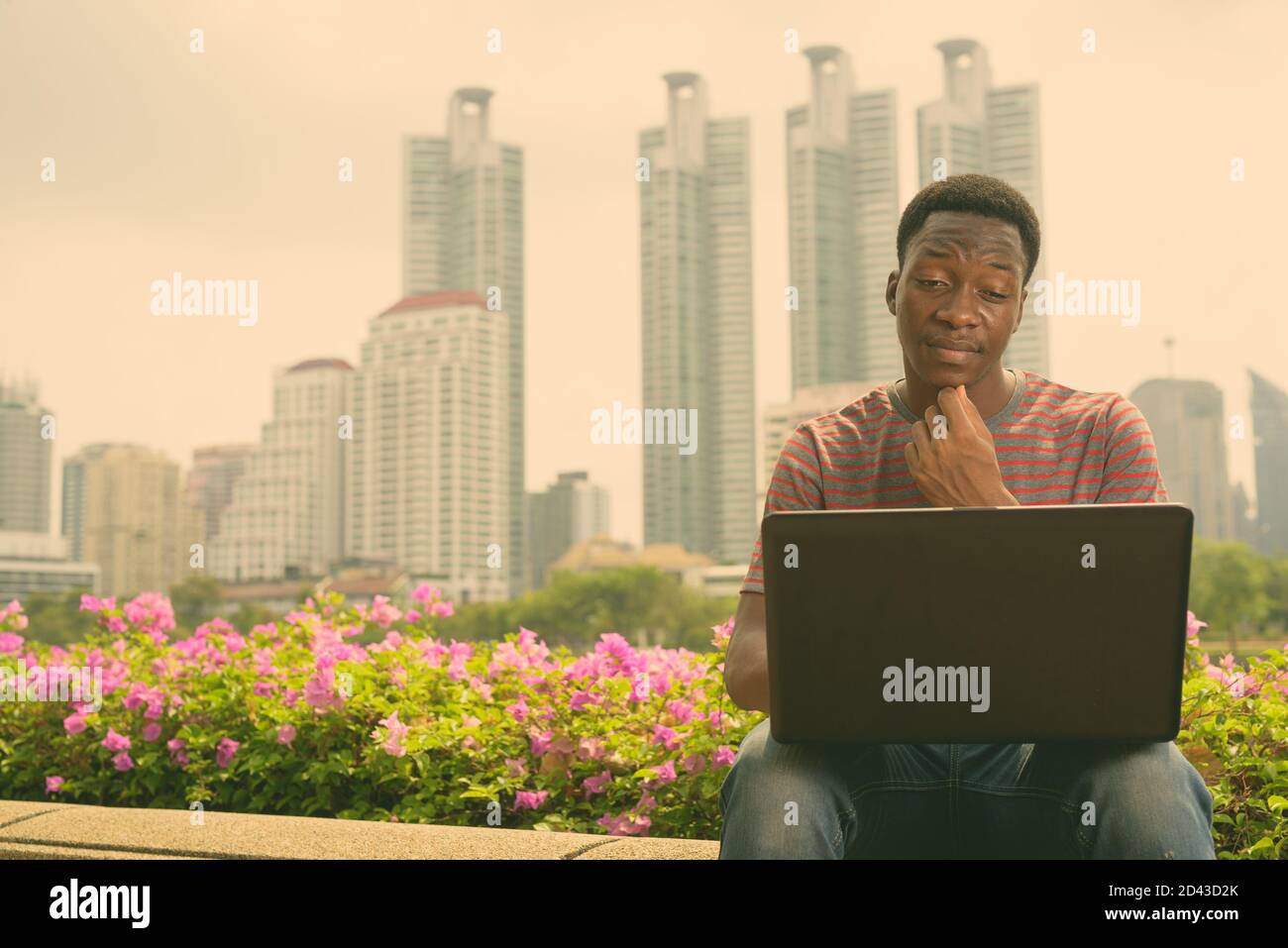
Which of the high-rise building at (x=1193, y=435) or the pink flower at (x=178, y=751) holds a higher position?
the high-rise building at (x=1193, y=435)

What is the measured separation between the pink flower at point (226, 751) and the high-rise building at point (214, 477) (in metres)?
56.2

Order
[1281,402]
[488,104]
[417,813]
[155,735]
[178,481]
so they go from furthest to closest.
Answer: [178,481], [1281,402], [488,104], [155,735], [417,813]

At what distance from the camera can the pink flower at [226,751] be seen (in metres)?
2.56

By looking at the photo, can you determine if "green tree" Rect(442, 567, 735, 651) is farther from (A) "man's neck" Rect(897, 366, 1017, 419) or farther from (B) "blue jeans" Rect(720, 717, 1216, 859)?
(B) "blue jeans" Rect(720, 717, 1216, 859)

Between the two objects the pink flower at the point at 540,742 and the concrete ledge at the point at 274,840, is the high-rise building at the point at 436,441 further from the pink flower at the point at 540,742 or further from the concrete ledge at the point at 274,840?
the concrete ledge at the point at 274,840

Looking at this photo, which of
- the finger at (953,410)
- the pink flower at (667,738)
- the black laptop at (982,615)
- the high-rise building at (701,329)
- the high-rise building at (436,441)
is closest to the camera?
the black laptop at (982,615)

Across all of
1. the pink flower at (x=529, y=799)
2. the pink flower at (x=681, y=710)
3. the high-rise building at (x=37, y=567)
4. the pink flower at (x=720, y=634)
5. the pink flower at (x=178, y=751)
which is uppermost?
the pink flower at (x=720, y=634)

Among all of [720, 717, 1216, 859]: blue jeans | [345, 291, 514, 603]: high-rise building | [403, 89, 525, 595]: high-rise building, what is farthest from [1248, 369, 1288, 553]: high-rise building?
[720, 717, 1216, 859]: blue jeans

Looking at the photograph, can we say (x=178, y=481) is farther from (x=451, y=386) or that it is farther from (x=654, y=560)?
(x=654, y=560)

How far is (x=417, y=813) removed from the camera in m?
2.30

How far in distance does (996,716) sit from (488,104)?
49046 mm

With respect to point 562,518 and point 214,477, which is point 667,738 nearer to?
point 562,518

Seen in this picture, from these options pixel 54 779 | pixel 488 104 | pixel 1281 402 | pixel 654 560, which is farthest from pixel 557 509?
pixel 54 779

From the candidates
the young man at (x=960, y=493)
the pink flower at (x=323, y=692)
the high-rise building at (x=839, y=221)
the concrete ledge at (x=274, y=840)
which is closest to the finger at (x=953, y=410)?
the young man at (x=960, y=493)
